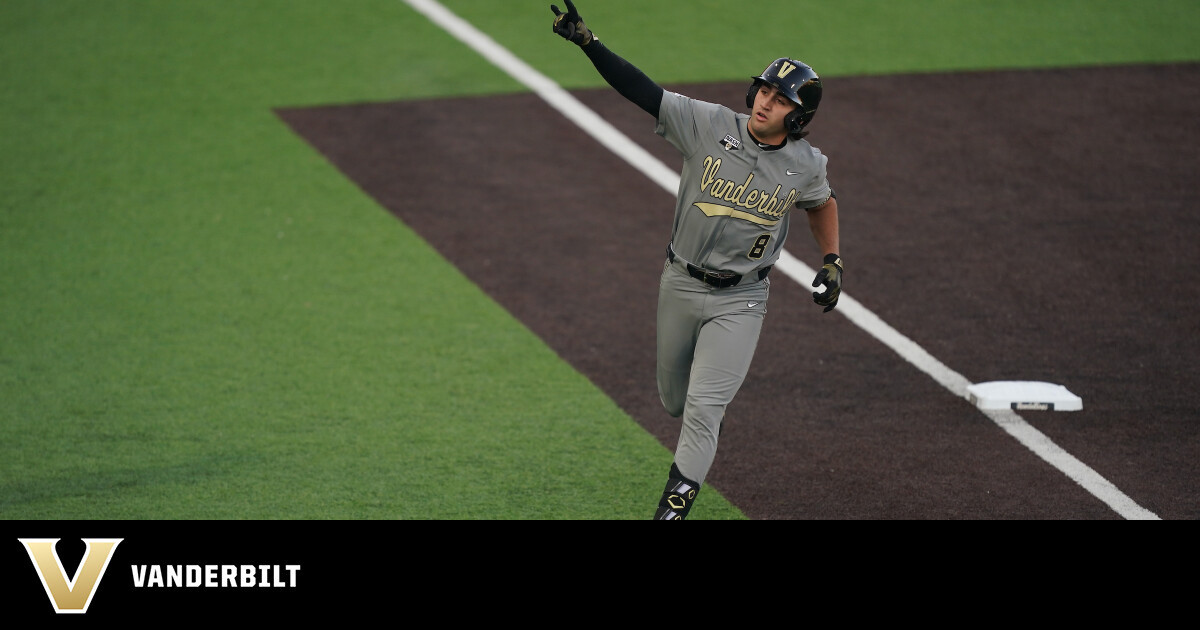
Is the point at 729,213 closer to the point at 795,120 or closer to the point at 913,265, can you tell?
the point at 795,120

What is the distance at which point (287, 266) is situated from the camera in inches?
357

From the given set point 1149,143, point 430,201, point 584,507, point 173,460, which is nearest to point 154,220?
point 430,201

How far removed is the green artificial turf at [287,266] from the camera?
21.4 ft

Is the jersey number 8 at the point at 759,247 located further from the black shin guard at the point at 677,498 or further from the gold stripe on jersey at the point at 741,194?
the black shin guard at the point at 677,498

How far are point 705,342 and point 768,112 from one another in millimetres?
1082

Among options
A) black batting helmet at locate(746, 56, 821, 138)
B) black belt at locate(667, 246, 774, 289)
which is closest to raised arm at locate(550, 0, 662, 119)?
black batting helmet at locate(746, 56, 821, 138)

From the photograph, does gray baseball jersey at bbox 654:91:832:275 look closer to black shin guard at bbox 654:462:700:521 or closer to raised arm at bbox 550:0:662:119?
raised arm at bbox 550:0:662:119

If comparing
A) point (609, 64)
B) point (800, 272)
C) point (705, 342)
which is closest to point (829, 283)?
point (705, 342)

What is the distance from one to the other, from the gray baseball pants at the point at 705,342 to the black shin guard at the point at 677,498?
0.03 m

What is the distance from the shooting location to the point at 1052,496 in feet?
20.9

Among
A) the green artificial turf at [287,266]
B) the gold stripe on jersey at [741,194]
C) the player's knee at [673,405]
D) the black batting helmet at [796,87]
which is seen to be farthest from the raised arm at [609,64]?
the green artificial turf at [287,266]

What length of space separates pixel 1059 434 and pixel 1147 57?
721cm
